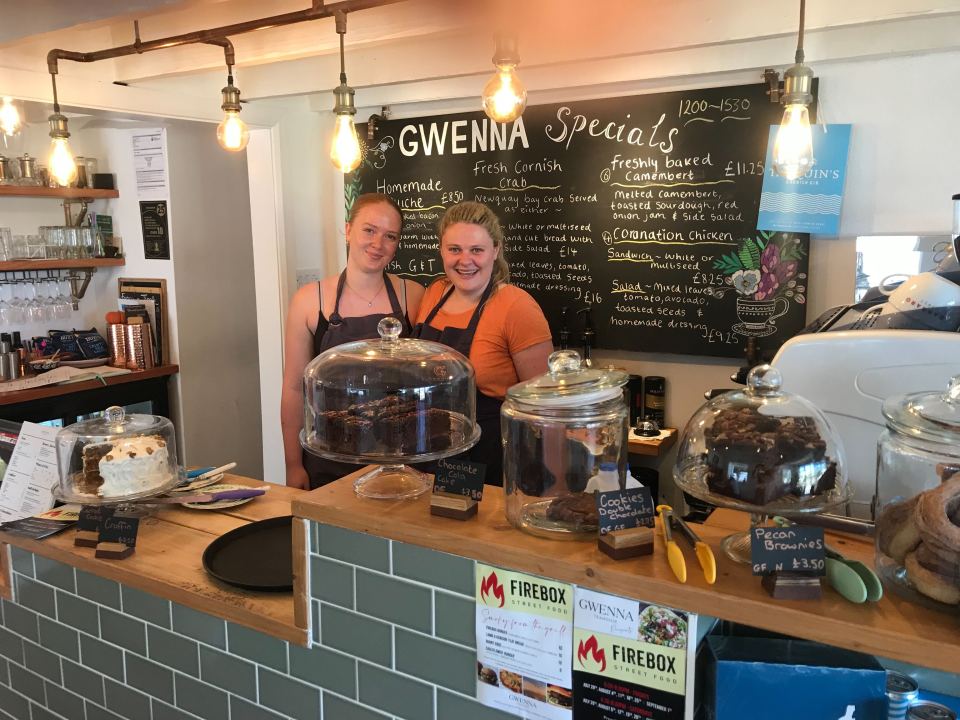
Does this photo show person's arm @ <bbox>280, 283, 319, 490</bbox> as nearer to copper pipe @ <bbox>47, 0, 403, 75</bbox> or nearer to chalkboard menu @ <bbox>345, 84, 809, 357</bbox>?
copper pipe @ <bbox>47, 0, 403, 75</bbox>

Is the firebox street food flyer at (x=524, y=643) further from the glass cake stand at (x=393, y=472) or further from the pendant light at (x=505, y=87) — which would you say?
the pendant light at (x=505, y=87)

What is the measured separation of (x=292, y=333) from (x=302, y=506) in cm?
159

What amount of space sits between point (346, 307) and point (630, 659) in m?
2.03

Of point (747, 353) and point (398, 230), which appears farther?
point (747, 353)

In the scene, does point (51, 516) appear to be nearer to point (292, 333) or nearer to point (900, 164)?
point (292, 333)

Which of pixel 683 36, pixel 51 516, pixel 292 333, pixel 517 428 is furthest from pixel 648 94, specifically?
pixel 51 516

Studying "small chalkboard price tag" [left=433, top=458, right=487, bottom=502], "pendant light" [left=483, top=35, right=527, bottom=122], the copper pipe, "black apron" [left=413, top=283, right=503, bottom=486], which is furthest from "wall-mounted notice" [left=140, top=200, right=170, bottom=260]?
"small chalkboard price tag" [left=433, top=458, right=487, bottom=502]

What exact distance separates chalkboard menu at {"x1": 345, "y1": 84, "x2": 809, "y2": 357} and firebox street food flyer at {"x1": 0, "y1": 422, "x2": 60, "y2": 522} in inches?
89.9

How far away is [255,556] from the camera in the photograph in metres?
1.79

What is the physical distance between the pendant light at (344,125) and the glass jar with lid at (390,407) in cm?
108

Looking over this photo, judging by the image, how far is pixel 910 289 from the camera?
1678 mm

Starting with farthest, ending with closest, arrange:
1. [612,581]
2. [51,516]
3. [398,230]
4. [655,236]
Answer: [655,236], [398,230], [51,516], [612,581]

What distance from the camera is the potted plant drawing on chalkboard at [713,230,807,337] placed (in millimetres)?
3217

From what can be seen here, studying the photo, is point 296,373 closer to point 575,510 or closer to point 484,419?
point 484,419
